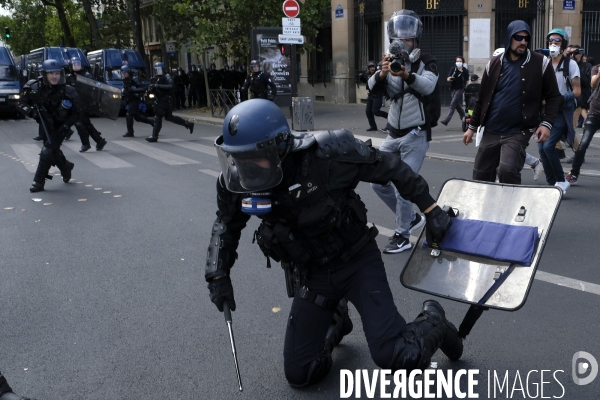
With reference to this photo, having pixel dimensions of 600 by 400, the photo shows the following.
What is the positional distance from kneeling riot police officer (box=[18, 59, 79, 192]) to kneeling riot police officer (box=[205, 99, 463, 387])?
640 cm

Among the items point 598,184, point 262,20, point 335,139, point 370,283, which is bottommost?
point 598,184

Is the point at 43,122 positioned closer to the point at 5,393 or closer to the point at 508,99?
the point at 508,99

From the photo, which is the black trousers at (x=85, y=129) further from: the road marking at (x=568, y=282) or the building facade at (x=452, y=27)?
the building facade at (x=452, y=27)

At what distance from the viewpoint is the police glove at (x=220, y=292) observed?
322 centimetres

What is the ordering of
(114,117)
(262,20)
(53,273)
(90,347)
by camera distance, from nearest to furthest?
(90,347) < (53,273) < (114,117) < (262,20)

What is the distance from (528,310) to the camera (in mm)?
4289

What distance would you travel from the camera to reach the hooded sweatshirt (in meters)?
5.60

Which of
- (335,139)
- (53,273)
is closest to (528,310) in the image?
(335,139)

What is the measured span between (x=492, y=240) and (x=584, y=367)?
0.90 meters

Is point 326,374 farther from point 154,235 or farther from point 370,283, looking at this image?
point 154,235

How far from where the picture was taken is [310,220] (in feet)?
10.0

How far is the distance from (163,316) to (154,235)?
2246 millimetres

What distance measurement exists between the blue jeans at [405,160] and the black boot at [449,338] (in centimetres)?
213

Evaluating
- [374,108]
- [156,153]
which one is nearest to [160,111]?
[156,153]
